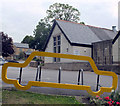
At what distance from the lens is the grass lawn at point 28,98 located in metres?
4.58

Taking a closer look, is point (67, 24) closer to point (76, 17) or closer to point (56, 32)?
point (56, 32)

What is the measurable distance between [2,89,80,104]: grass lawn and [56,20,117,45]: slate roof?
19621 millimetres

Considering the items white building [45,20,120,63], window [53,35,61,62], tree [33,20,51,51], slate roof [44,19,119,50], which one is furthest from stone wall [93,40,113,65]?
tree [33,20,51,51]

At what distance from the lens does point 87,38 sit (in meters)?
26.5

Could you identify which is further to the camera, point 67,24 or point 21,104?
point 67,24

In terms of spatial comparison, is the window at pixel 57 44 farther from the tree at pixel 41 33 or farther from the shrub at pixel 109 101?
the shrub at pixel 109 101

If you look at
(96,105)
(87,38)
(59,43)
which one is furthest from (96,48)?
(96,105)

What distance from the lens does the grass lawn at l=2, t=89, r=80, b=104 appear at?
15.0 feet

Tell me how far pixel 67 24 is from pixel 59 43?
3.40m

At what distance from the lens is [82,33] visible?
2734 cm

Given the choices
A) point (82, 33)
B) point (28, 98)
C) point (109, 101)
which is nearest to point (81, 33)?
point (82, 33)

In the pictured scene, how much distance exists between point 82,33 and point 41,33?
2344 centimetres

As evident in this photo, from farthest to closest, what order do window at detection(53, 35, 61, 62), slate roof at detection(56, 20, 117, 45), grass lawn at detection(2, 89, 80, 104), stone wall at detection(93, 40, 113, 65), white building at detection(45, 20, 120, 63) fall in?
1. window at detection(53, 35, 61, 62)
2. slate roof at detection(56, 20, 117, 45)
3. white building at detection(45, 20, 120, 63)
4. stone wall at detection(93, 40, 113, 65)
5. grass lawn at detection(2, 89, 80, 104)

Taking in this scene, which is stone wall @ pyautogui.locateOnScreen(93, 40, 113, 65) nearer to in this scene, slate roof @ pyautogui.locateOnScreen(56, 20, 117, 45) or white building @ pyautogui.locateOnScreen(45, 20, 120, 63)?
white building @ pyautogui.locateOnScreen(45, 20, 120, 63)
